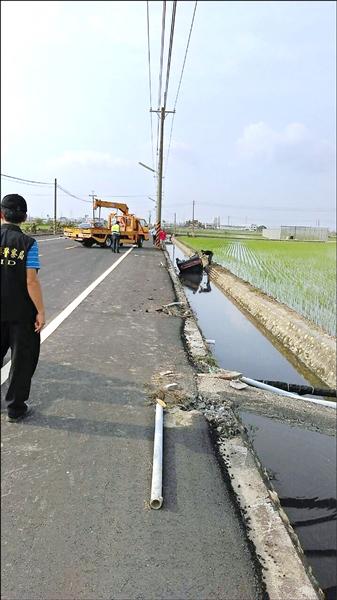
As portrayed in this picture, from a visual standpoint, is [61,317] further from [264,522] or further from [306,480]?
[264,522]

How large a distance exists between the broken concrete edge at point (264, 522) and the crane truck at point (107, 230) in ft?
62.6

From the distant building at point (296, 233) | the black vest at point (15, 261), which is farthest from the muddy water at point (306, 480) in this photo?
the distant building at point (296, 233)

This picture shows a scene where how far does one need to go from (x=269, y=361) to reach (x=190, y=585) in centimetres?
650

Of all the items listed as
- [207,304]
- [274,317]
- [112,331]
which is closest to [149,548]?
[112,331]

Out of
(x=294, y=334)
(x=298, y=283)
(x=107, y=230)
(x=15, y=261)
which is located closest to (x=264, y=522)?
(x=15, y=261)

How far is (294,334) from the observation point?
28.2 feet

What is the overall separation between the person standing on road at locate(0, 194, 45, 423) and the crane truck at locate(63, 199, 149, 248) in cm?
1899

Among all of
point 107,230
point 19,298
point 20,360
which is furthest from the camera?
point 107,230

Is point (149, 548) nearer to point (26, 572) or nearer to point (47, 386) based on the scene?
point (26, 572)

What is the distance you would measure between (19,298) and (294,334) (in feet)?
22.5

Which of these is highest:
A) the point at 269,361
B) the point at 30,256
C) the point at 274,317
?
the point at 30,256

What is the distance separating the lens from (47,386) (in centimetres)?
394

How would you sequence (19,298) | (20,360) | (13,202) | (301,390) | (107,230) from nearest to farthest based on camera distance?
(13,202) < (19,298) < (20,360) < (301,390) < (107,230)

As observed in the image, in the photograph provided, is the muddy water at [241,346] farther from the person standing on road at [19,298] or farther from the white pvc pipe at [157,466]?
the person standing on road at [19,298]
